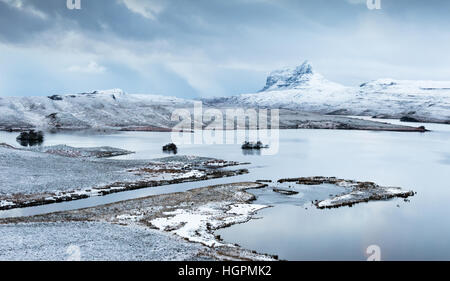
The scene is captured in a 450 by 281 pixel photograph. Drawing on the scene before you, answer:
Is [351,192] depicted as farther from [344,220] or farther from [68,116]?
[68,116]

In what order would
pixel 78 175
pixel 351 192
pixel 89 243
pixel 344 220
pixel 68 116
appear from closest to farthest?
pixel 89 243, pixel 344 220, pixel 351 192, pixel 78 175, pixel 68 116

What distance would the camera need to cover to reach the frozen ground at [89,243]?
74.1 ft

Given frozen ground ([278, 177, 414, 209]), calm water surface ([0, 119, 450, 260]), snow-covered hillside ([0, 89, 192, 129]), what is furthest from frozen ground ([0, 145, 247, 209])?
snow-covered hillside ([0, 89, 192, 129])

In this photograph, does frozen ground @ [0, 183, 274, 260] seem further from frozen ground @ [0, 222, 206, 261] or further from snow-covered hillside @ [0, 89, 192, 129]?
snow-covered hillside @ [0, 89, 192, 129]

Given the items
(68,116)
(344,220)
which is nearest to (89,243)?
(344,220)

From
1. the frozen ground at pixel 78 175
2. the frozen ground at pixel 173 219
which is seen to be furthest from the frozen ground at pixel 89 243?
the frozen ground at pixel 78 175

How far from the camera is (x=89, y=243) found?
24734mm

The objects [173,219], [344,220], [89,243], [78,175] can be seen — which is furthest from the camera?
[78,175]

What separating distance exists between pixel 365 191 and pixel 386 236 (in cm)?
1440

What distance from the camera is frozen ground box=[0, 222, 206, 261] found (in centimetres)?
2259

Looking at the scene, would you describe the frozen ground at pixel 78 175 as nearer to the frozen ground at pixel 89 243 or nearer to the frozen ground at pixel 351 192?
the frozen ground at pixel 89 243

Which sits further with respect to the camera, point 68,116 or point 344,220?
point 68,116

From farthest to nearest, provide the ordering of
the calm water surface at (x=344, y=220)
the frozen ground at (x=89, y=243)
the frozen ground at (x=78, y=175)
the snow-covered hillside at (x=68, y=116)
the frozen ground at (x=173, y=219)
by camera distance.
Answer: the snow-covered hillside at (x=68, y=116)
the frozen ground at (x=78, y=175)
the calm water surface at (x=344, y=220)
the frozen ground at (x=173, y=219)
the frozen ground at (x=89, y=243)
